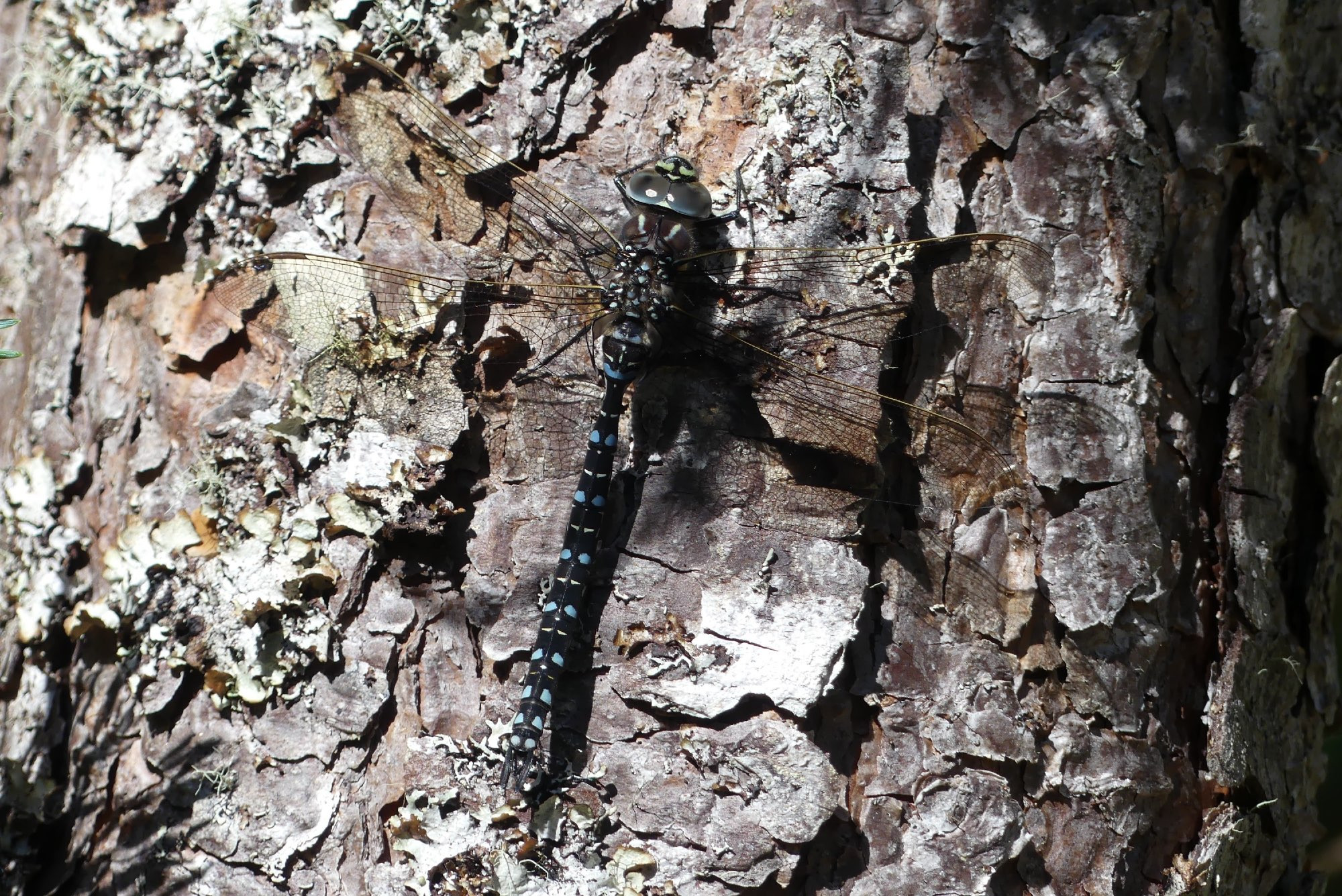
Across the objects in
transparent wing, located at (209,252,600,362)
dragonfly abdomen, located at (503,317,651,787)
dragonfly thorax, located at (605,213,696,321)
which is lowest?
dragonfly abdomen, located at (503,317,651,787)

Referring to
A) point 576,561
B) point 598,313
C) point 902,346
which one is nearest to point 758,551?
point 576,561

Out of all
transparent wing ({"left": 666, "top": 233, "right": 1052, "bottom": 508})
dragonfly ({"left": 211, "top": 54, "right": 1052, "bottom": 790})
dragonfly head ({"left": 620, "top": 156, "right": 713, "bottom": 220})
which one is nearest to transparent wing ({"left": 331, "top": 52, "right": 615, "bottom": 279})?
dragonfly ({"left": 211, "top": 54, "right": 1052, "bottom": 790})

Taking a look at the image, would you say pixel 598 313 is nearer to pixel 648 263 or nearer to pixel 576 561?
pixel 648 263

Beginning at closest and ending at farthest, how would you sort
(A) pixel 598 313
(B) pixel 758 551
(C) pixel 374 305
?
1. (B) pixel 758 551
2. (C) pixel 374 305
3. (A) pixel 598 313

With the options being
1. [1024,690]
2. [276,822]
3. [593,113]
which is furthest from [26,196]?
[1024,690]

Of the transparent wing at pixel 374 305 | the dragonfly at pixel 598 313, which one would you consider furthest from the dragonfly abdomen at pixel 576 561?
the transparent wing at pixel 374 305

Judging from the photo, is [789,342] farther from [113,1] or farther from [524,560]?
[113,1]

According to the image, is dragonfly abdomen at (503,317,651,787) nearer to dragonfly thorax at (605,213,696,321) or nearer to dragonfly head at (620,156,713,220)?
dragonfly thorax at (605,213,696,321)

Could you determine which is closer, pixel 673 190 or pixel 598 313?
pixel 673 190

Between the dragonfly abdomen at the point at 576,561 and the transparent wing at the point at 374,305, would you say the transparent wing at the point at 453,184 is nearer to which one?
the transparent wing at the point at 374,305

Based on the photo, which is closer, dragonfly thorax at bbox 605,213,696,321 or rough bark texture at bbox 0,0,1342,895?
rough bark texture at bbox 0,0,1342,895
